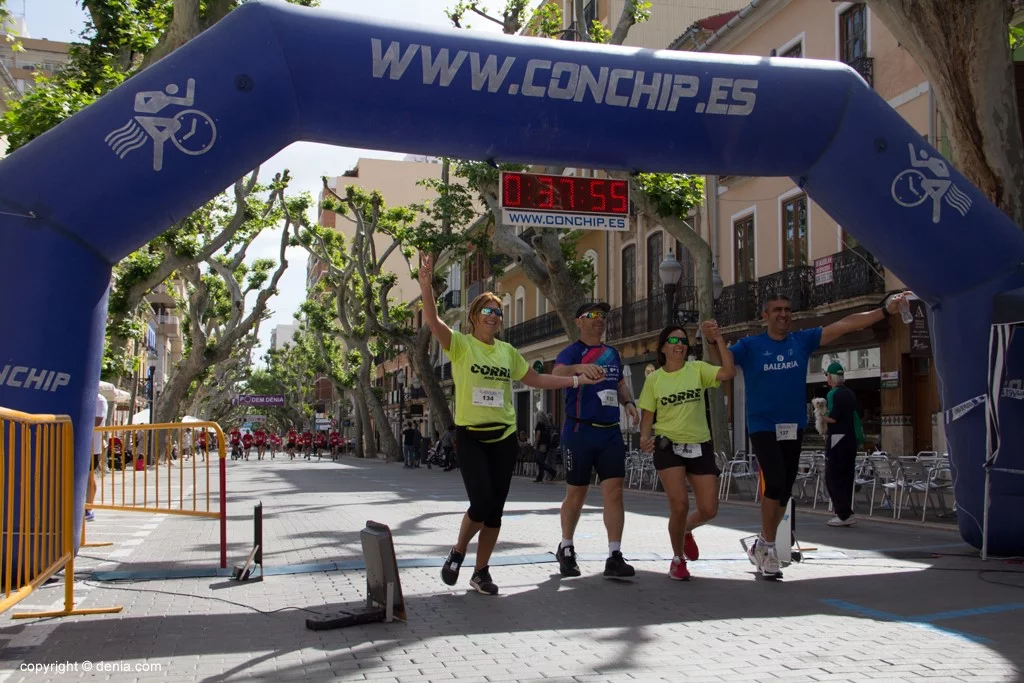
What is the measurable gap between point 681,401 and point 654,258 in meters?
25.1

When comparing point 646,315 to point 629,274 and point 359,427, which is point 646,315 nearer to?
point 629,274

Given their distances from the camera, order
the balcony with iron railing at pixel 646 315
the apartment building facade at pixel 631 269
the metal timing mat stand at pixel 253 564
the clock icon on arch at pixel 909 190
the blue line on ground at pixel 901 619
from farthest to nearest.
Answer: the apartment building facade at pixel 631 269 → the balcony with iron railing at pixel 646 315 → the clock icon on arch at pixel 909 190 → the metal timing mat stand at pixel 253 564 → the blue line on ground at pixel 901 619

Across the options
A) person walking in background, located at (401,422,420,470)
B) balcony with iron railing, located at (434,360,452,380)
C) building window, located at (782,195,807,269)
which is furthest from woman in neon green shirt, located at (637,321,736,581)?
balcony with iron railing, located at (434,360,452,380)

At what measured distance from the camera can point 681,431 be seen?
7.17 metres

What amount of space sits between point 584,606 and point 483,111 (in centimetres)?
346

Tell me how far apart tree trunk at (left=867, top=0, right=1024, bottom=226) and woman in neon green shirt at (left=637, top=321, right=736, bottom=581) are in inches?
163

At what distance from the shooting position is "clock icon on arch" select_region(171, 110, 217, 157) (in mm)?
6539

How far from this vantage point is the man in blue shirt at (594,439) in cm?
704

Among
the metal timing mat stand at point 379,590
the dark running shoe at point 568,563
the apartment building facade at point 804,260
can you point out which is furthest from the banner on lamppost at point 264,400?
the metal timing mat stand at point 379,590

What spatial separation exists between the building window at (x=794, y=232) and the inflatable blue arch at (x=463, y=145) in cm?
1592

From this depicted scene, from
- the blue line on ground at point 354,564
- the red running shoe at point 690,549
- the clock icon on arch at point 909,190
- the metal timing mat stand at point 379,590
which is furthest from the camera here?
the clock icon on arch at point 909,190

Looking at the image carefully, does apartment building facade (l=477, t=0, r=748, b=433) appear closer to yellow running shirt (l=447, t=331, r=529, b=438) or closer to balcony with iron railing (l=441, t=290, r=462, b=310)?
balcony with iron railing (l=441, t=290, r=462, b=310)

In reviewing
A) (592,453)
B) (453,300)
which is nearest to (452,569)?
Result: (592,453)

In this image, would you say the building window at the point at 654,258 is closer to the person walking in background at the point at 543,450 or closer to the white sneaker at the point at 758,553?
the person walking in background at the point at 543,450
